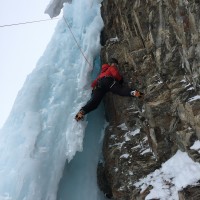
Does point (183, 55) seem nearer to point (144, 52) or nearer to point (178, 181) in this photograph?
point (144, 52)

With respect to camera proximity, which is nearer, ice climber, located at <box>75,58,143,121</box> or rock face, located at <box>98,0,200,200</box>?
rock face, located at <box>98,0,200,200</box>

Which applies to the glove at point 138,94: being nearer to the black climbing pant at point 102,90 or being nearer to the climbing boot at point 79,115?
the black climbing pant at point 102,90

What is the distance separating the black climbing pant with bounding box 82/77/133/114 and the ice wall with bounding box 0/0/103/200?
1.58ft

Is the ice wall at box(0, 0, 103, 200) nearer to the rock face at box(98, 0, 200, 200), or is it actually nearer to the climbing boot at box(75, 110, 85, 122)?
the climbing boot at box(75, 110, 85, 122)

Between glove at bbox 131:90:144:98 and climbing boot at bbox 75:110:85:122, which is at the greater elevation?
glove at bbox 131:90:144:98

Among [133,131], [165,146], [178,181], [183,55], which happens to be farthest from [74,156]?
[183,55]

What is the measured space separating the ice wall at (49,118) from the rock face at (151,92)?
95cm

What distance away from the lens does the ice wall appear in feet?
25.3

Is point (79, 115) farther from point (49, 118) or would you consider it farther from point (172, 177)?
point (172, 177)

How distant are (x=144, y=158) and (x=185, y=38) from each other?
2.69 m

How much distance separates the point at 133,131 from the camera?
26.1ft

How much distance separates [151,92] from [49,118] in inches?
112

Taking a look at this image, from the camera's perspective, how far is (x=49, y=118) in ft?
28.4

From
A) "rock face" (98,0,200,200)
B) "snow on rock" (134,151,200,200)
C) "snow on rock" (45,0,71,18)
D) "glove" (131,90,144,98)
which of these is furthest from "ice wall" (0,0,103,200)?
"snow on rock" (45,0,71,18)
